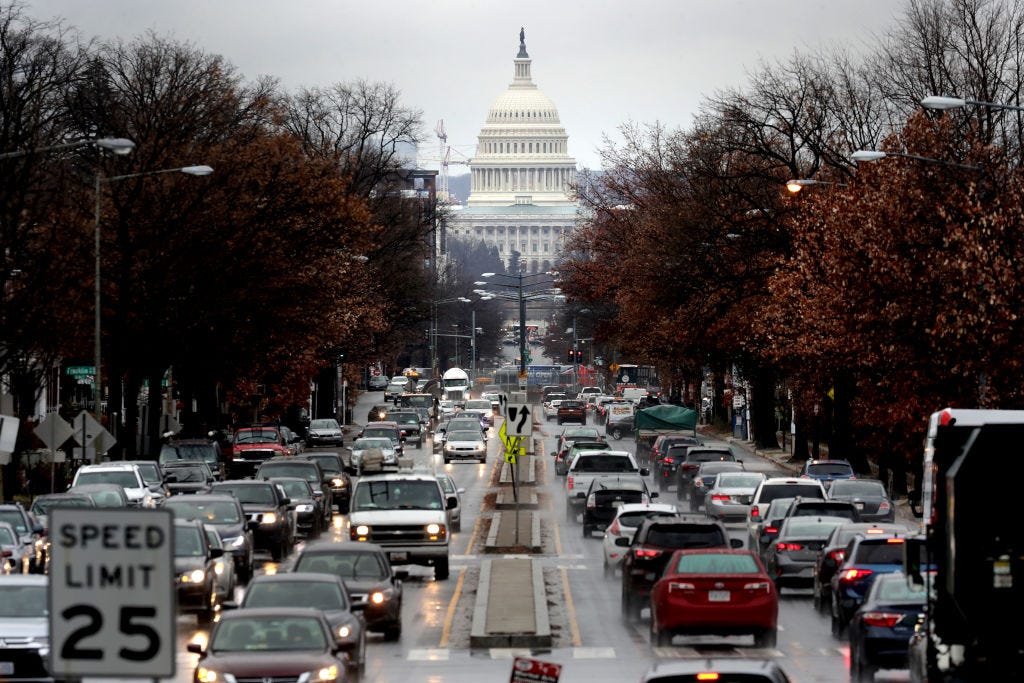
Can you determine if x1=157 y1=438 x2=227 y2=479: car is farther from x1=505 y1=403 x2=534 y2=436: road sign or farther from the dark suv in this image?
the dark suv

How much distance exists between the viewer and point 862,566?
25.9 meters

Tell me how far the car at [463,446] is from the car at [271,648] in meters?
57.5

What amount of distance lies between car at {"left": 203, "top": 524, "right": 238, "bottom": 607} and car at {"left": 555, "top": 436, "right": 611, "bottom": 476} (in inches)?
1280

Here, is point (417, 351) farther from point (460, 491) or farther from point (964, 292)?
point (964, 292)

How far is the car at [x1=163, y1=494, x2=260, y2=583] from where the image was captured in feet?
109

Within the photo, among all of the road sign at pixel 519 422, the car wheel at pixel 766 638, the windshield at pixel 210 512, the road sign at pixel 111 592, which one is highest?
the road sign at pixel 111 592

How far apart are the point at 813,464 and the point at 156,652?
43.9m

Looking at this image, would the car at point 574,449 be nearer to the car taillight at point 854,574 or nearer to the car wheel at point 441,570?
the car wheel at point 441,570

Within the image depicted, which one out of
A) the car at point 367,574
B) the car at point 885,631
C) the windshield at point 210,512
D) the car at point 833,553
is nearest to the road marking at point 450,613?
the car at point 367,574

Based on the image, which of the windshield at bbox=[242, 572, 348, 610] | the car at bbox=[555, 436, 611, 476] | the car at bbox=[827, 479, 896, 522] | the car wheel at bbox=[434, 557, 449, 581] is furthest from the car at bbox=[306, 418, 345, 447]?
the windshield at bbox=[242, 572, 348, 610]

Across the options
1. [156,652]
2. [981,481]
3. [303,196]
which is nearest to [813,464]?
[303,196]

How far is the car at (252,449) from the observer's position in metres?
62.3

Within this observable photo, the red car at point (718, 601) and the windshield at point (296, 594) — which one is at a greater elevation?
the windshield at point (296, 594)

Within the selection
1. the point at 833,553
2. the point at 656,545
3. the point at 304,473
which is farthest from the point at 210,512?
the point at 304,473
